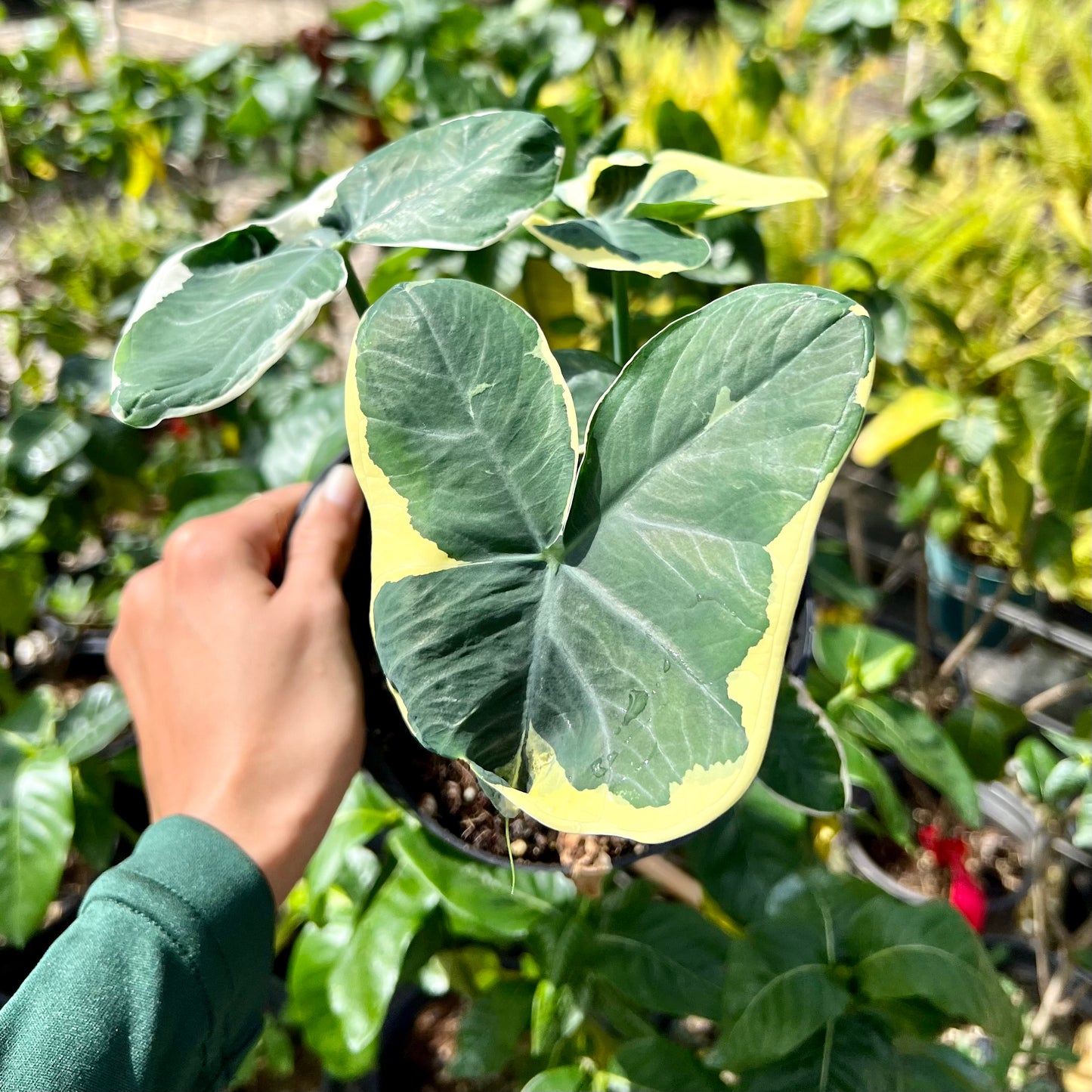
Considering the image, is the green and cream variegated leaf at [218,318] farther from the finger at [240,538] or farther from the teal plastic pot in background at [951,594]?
the teal plastic pot in background at [951,594]

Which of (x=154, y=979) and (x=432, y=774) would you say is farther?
(x=432, y=774)

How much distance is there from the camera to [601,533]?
1.04 ft

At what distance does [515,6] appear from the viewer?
41.9 inches

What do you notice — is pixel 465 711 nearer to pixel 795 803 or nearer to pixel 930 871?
pixel 795 803

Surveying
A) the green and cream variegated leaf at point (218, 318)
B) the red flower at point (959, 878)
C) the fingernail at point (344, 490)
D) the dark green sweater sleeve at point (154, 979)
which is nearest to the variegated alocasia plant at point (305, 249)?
the green and cream variegated leaf at point (218, 318)

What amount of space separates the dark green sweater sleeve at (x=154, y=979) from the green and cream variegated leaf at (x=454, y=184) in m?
0.34

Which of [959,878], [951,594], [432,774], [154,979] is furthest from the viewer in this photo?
[951,594]

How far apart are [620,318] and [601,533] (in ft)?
0.67

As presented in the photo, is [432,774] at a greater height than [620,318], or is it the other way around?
[620,318]

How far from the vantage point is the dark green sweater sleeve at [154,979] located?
354 mm

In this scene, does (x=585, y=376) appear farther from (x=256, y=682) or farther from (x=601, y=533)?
(x=256, y=682)

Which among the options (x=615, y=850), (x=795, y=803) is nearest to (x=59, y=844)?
(x=615, y=850)

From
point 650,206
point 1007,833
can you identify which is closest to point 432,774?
point 650,206

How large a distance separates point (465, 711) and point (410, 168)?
0.99 feet
